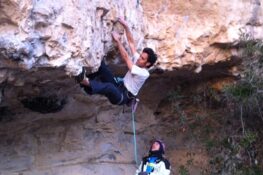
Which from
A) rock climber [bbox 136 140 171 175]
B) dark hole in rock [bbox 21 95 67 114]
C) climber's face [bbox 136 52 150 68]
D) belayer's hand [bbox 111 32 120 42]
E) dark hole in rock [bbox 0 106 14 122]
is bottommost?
rock climber [bbox 136 140 171 175]

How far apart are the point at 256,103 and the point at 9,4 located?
141 inches

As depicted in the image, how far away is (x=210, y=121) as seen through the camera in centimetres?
690

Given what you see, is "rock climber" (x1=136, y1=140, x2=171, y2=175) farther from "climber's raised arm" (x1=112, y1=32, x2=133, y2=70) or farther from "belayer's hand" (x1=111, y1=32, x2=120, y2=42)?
"belayer's hand" (x1=111, y1=32, x2=120, y2=42)

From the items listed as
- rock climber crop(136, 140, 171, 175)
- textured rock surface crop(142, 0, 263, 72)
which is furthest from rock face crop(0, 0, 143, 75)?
rock climber crop(136, 140, 171, 175)

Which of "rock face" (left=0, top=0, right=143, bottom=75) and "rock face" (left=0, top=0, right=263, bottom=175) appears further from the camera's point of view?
"rock face" (left=0, top=0, right=263, bottom=175)

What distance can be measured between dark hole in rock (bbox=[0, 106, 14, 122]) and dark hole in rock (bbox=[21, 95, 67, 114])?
0.21 metres

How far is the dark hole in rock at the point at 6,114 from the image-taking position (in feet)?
18.0

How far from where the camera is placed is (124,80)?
5262mm

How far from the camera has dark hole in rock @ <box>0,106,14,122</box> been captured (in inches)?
216

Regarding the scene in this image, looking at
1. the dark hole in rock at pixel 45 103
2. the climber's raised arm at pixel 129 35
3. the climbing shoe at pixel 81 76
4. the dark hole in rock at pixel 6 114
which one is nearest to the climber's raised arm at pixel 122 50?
the climber's raised arm at pixel 129 35

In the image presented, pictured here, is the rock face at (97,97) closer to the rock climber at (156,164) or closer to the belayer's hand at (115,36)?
the belayer's hand at (115,36)

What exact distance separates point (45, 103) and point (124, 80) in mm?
868

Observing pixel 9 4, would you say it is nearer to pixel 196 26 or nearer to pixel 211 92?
pixel 196 26

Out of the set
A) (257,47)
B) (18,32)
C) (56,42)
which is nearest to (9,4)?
(18,32)
